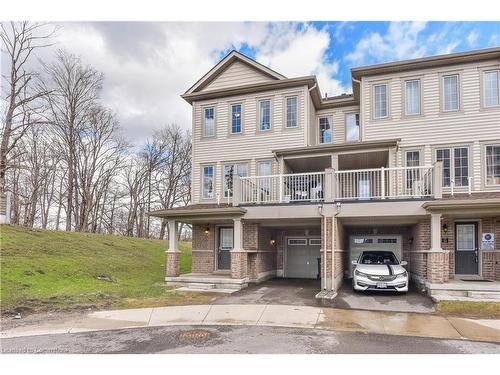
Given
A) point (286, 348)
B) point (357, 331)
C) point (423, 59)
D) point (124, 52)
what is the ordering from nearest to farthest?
point (286, 348)
point (357, 331)
point (124, 52)
point (423, 59)

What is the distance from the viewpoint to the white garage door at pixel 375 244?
14844mm

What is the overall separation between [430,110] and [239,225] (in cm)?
847

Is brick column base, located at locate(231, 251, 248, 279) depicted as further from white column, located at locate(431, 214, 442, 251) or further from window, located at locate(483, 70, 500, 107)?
window, located at locate(483, 70, 500, 107)

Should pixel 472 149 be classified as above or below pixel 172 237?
above

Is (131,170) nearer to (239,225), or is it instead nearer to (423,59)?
(239,225)

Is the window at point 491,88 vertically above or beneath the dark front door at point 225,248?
above

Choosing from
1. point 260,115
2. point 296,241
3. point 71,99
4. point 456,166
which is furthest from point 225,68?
point 71,99

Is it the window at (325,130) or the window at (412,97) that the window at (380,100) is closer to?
the window at (412,97)

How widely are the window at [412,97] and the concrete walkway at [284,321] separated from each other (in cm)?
851

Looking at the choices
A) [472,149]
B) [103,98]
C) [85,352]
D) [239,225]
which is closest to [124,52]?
[239,225]

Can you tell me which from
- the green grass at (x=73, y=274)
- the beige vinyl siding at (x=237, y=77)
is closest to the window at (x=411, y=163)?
the beige vinyl siding at (x=237, y=77)

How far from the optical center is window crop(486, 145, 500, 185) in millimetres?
12836

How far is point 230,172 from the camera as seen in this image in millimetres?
16359

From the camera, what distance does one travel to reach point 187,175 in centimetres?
3644
